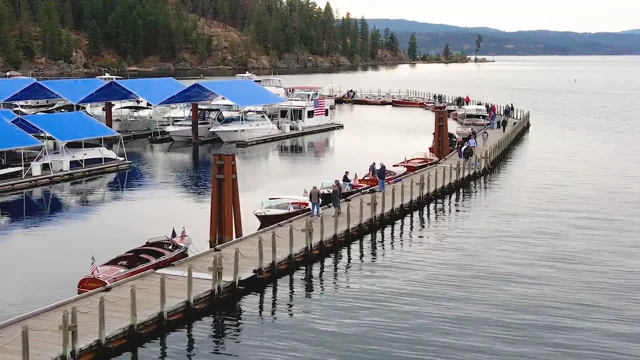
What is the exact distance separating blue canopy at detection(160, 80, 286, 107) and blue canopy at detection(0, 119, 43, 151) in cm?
2058

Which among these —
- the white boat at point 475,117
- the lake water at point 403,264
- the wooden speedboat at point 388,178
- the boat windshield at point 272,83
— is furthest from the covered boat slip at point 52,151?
the white boat at point 475,117

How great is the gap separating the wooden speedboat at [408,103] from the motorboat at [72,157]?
67.0 m

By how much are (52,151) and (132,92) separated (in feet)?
52.5

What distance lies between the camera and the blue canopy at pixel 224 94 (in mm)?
71812

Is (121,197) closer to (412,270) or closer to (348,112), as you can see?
(412,270)

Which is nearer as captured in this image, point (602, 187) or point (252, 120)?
point (602, 187)

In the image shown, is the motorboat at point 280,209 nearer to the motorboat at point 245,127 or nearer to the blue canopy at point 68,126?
the blue canopy at point 68,126

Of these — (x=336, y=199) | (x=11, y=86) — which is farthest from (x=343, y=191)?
(x=11, y=86)

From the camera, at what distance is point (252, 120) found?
78125mm

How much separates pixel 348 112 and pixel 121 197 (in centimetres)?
6679

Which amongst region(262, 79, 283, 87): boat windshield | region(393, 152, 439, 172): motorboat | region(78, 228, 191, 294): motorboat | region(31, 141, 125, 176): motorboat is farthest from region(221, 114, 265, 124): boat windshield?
region(78, 228, 191, 294): motorboat

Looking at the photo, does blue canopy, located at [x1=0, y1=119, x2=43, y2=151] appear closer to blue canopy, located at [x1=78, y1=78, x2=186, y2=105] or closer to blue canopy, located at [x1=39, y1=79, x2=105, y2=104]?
blue canopy, located at [x1=39, y1=79, x2=105, y2=104]

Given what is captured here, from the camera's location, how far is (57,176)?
54.4 meters

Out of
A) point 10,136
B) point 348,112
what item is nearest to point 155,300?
point 10,136
